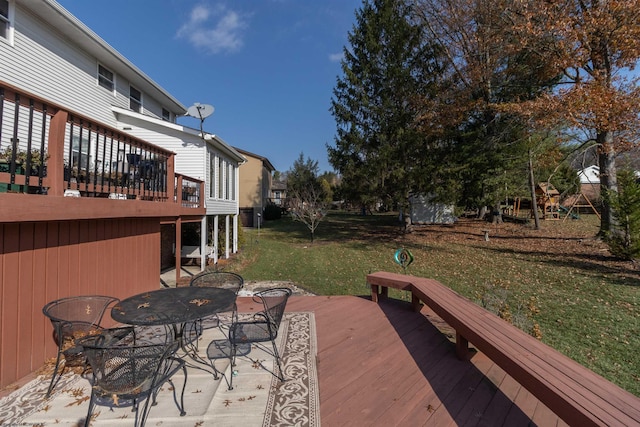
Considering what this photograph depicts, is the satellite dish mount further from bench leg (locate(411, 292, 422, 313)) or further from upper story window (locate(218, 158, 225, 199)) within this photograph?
bench leg (locate(411, 292, 422, 313))

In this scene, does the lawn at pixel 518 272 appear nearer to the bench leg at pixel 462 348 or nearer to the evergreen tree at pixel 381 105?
the bench leg at pixel 462 348

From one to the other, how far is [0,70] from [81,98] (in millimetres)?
Result: 2145

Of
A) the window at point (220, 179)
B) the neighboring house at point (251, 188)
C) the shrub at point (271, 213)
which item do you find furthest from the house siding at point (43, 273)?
the shrub at point (271, 213)

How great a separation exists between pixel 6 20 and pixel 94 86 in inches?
99.0

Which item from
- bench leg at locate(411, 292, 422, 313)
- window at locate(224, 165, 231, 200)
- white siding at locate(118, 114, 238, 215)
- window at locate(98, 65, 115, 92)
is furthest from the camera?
window at locate(224, 165, 231, 200)

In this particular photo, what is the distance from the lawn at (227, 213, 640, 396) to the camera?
4.45 meters

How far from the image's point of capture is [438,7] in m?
14.2

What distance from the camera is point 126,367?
221 centimetres

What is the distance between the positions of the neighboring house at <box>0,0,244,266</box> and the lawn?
3529 mm

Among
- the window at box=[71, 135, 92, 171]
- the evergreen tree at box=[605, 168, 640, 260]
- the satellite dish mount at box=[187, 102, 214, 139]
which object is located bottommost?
the evergreen tree at box=[605, 168, 640, 260]

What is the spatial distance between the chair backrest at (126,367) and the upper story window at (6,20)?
8.51 m

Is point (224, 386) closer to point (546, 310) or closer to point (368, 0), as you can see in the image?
point (546, 310)

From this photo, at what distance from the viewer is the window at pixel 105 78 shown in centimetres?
933

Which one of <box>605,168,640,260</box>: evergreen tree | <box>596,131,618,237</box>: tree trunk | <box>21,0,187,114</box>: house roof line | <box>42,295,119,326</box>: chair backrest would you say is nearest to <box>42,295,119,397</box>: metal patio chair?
<box>42,295,119,326</box>: chair backrest
